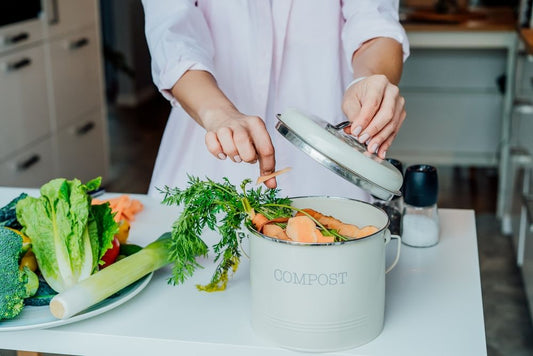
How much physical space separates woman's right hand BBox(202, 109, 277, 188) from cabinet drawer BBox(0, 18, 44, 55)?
2.16 metres

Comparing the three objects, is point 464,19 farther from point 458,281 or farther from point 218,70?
point 458,281

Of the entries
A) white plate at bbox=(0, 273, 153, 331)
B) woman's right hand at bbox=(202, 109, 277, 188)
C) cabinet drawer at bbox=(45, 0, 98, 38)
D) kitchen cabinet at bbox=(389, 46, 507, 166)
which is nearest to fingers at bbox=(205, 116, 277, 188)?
woman's right hand at bbox=(202, 109, 277, 188)

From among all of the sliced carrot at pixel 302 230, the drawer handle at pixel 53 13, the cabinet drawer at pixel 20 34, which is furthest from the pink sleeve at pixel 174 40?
the drawer handle at pixel 53 13

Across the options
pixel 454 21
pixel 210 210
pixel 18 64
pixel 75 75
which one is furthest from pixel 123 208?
pixel 454 21

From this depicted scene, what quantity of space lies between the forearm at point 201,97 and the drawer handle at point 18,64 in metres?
1.88

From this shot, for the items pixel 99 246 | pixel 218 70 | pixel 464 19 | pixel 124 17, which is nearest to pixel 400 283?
pixel 99 246

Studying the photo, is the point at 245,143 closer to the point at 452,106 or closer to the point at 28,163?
the point at 28,163

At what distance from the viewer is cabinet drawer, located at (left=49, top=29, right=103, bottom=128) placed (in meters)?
3.38

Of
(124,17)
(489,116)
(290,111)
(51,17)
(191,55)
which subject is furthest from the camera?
(124,17)

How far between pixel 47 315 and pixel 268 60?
2.37 feet

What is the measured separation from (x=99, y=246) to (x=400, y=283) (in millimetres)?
423

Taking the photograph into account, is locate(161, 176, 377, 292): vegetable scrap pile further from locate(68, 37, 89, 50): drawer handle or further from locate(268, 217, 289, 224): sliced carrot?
locate(68, 37, 89, 50): drawer handle

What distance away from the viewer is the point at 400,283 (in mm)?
1062

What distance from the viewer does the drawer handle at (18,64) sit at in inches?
115
